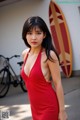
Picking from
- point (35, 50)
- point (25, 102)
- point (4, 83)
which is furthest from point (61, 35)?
point (35, 50)

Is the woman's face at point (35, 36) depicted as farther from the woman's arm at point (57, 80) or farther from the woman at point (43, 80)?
the woman's arm at point (57, 80)

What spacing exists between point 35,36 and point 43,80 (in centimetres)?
35

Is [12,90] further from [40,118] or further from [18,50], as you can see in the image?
[40,118]

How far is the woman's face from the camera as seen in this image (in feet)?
8.63

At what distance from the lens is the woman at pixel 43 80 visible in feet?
8.45

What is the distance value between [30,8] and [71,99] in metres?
5.05

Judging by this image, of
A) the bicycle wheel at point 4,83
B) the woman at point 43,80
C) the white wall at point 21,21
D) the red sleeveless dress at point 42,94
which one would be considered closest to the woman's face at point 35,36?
the woman at point 43,80

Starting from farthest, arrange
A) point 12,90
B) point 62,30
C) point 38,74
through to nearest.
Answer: point 62,30
point 12,90
point 38,74

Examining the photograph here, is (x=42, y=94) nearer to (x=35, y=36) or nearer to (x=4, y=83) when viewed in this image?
(x=35, y=36)

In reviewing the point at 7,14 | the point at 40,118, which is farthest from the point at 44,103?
the point at 7,14

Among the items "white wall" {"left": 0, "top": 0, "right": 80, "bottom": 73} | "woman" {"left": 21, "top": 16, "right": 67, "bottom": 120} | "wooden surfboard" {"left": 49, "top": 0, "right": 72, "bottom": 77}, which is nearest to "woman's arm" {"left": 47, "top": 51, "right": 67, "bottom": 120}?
"woman" {"left": 21, "top": 16, "right": 67, "bottom": 120}

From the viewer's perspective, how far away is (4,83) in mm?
8992

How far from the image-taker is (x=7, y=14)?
12.1 metres

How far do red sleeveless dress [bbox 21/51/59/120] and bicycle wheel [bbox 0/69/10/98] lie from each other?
20.1ft
